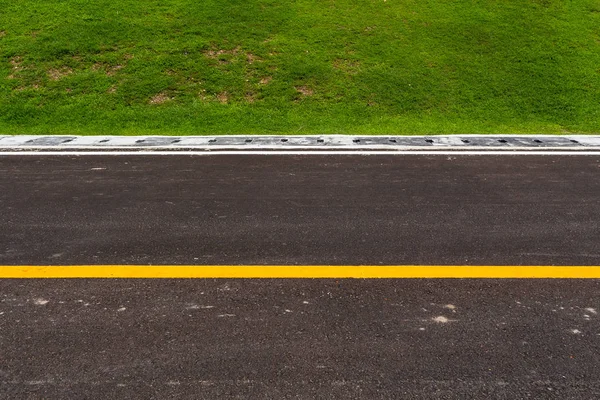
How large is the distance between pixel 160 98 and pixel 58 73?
2.59 meters

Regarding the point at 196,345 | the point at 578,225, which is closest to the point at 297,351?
the point at 196,345

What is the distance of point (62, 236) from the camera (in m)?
5.21

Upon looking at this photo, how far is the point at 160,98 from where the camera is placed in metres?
11.4

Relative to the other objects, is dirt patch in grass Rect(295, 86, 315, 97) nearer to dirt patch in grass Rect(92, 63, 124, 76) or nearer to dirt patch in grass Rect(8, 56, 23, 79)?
dirt patch in grass Rect(92, 63, 124, 76)

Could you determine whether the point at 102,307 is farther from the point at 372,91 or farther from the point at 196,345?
the point at 372,91

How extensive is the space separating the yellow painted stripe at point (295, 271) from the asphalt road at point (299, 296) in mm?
112

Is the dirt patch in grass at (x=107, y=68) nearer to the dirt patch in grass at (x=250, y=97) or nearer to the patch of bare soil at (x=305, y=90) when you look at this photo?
the dirt patch in grass at (x=250, y=97)

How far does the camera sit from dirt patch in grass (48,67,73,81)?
11938 millimetres


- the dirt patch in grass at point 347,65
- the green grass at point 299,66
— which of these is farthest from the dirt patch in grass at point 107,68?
the dirt patch in grass at point 347,65

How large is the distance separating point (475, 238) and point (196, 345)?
2917mm

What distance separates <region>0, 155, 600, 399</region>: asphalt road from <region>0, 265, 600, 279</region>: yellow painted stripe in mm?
112

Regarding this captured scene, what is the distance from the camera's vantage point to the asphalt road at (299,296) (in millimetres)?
3229

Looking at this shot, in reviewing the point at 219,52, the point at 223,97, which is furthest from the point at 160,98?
the point at 219,52

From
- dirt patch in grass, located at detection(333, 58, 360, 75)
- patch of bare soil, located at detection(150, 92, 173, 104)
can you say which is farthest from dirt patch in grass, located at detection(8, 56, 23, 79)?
dirt patch in grass, located at detection(333, 58, 360, 75)
